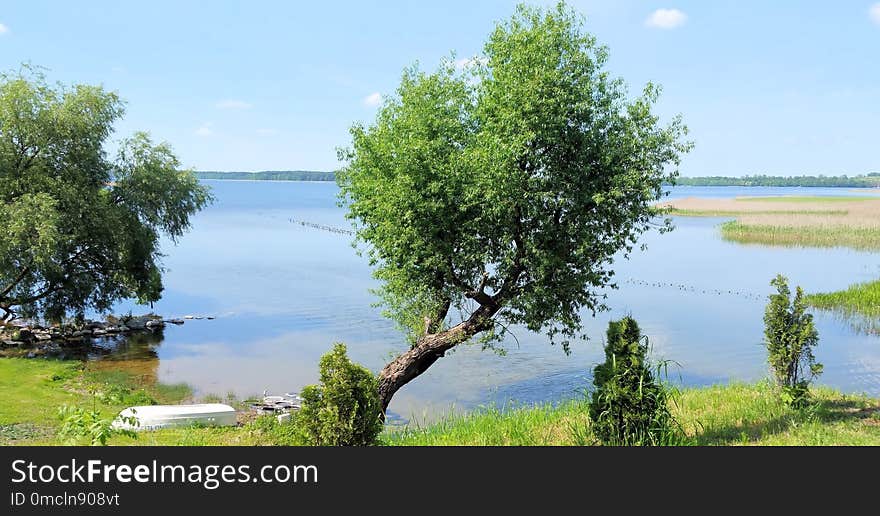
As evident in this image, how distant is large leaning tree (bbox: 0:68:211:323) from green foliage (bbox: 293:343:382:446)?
22.2 meters

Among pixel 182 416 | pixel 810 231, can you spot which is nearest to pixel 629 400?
pixel 182 416

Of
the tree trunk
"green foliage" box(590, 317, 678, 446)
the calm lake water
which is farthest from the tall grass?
"green foliage" box(590, 317, 678, 446)

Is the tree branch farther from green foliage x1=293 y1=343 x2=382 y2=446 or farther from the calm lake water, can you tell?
green foliage x1=293 y1=343 x2=382 y2=446

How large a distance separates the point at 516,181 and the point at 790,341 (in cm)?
639

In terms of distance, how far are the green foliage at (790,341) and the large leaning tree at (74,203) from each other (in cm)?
2657

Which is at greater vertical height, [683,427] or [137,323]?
[683,427]

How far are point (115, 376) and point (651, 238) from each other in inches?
2548

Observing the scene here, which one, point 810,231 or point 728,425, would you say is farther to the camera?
point 810,231

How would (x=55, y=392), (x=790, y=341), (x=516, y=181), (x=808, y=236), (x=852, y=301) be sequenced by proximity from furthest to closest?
(x=808, y=236), (x=852, y=301), (x=55, y=392), (x=516, y=181), (x=790, y=341)

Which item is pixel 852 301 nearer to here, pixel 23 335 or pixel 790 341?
pixel 790 341

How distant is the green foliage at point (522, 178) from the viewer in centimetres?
1542

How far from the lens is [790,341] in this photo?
514 inches

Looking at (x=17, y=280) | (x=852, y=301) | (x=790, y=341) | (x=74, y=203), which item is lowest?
(x=852, y=301)
